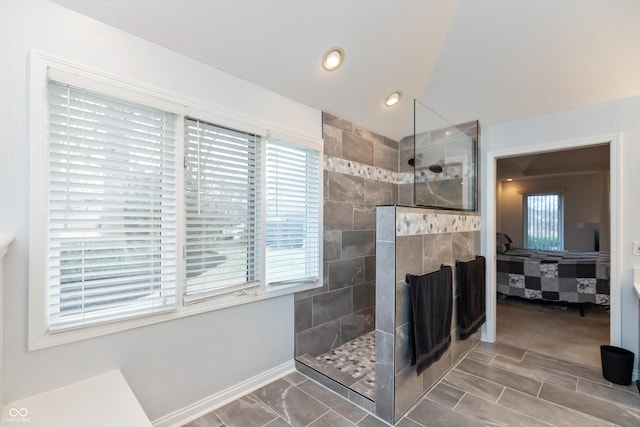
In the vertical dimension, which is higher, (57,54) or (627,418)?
(57,54)

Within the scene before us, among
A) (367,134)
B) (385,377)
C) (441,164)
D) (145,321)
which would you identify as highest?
(367,134)

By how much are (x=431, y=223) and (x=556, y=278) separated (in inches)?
123

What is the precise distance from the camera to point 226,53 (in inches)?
75.9

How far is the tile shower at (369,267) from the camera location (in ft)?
6.10

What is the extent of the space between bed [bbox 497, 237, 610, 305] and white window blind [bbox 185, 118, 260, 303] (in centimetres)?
403

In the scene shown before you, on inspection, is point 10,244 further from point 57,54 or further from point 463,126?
point 463,126

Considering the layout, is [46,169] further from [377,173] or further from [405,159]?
[405,159]

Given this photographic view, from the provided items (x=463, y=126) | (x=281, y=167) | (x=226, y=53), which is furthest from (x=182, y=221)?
(x=463, y=126)

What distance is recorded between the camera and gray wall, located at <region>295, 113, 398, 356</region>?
2.70 metres

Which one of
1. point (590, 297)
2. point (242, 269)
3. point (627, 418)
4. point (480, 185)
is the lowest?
point (627, 418)

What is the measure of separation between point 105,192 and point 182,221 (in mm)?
428

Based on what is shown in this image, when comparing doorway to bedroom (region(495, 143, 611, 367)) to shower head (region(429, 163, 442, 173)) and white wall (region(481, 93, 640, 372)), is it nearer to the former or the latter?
white wall (region(481, 93, 640, 372))

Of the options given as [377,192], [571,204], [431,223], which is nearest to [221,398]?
[431,223]

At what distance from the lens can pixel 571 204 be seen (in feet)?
22.1
